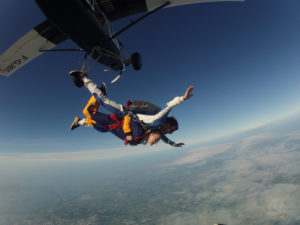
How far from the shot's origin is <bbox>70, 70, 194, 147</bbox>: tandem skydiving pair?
3.04 meters

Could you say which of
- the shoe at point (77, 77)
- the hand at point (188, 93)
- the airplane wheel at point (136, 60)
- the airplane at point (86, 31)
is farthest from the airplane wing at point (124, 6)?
the hand at point (188, 93)

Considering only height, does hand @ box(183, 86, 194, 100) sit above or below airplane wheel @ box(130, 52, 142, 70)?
below

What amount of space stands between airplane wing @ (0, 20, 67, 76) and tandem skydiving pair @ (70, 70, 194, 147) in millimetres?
3367

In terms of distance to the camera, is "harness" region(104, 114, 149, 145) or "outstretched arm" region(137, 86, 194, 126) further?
"harness" region(104, 114, 149, 145)

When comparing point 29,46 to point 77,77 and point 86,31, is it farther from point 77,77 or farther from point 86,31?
point 77,77

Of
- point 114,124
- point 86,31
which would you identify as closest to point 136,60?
point 86,31

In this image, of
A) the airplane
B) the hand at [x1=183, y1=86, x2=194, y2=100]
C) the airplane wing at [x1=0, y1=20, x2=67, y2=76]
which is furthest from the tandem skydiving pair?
the airplane wing at [x1=0, y1=20, x2=67, y2=76]

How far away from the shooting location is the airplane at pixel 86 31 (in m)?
2.96

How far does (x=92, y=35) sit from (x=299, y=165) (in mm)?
181455

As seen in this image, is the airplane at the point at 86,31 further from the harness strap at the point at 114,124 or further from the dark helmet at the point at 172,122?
the dark helmet at the point at 172,122

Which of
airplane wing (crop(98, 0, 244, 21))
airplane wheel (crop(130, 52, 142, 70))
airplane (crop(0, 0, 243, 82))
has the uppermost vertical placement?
airplane wing (crop(98, 0, 244, 21))

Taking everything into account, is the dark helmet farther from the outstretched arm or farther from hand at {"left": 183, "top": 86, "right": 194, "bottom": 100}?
hand at {"left": 183, "top": 86, "right": 194, "bottom": 100}

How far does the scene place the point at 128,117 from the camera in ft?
10.6

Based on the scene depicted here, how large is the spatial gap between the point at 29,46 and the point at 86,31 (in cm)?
325
